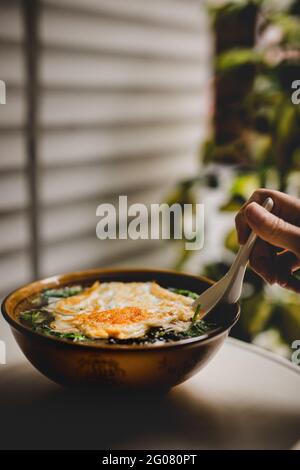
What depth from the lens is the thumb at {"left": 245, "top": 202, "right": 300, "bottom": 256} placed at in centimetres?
99

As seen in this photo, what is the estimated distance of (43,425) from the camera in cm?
86

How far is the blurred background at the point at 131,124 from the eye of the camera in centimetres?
230

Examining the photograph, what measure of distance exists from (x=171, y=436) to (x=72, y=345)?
8.8 inches

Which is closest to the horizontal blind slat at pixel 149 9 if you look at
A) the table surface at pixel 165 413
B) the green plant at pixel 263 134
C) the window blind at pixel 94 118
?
the window blind at pixel 94 118

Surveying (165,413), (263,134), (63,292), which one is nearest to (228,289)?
(165,413)

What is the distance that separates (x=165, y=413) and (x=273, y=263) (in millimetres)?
535

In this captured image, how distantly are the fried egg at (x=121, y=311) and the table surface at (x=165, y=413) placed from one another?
5.0 inches

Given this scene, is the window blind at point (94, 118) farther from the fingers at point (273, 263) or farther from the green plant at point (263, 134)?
the fingers at point (273, 263)

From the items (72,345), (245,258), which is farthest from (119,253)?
(72,345)

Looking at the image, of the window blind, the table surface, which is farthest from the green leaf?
the table surface

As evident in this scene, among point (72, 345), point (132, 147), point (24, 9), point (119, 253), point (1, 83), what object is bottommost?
point (119, 253)

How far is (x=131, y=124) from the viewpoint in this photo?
120 inches

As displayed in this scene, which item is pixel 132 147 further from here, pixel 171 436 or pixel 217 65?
pixel 171 436
